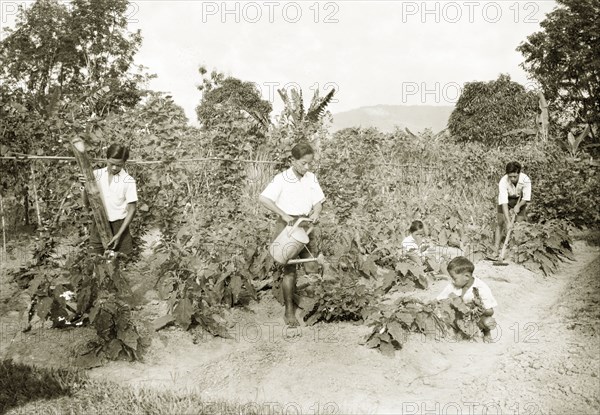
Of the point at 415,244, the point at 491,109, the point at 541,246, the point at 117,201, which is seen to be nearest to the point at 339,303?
the point at 415,244

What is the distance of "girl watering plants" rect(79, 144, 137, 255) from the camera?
4805mm

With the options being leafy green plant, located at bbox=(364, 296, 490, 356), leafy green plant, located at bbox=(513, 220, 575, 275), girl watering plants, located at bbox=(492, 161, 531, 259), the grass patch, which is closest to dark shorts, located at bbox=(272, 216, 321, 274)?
leafy green plant, located at bbox=(364, 296, 490, 356)

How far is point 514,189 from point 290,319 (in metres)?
4.29

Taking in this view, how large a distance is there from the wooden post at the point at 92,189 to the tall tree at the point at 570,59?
22.2 metres

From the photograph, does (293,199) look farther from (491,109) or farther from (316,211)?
(491,109)

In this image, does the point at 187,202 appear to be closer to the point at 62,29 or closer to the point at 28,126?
the point at 28,126

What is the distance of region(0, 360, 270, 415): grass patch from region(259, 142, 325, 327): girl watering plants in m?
1.46

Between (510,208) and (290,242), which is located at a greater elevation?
(510,208)

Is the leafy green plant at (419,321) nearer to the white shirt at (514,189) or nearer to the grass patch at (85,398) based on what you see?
the grass patch at (85,398)

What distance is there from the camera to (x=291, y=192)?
464 centimetres

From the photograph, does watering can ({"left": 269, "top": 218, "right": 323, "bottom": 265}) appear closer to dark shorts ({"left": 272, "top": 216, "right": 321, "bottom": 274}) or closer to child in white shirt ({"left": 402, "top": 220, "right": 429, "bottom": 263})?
dark shorts ({"left": 272, "top": 216, "right": 321, "bottom": 274})

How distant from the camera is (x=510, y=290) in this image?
5961 mm

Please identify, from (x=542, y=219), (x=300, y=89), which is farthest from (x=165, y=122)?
(x=300, y=89)

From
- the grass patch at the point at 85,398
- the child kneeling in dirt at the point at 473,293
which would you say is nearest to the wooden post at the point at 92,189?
the grass patch at the point at 85,398
